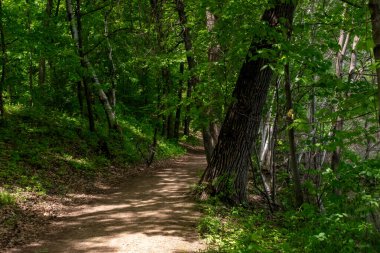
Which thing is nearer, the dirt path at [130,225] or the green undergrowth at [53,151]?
the dirt path at [130,225]

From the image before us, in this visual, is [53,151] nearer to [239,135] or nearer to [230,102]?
[230,102]

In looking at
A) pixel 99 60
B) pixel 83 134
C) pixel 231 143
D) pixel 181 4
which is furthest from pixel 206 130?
pixel 99 60

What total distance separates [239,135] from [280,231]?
7.45 ft

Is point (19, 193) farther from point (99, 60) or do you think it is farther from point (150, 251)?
point (99, 60)

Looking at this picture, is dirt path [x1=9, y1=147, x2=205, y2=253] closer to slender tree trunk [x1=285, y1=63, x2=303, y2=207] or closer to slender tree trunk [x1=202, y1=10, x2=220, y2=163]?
slender tree trunk [x1=202, y1=10, x2=220, y2=163]

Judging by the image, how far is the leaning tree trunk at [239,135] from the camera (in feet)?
26.6

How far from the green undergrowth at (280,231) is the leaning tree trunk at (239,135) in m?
0.46

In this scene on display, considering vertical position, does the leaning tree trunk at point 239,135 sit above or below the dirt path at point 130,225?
above

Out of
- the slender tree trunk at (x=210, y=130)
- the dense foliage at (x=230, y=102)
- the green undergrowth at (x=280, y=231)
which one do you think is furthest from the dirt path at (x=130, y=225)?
the slender tree trunk at (x=210, y=130)

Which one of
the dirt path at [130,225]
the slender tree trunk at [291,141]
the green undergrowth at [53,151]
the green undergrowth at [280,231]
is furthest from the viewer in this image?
the green undergrowth at [53,151]

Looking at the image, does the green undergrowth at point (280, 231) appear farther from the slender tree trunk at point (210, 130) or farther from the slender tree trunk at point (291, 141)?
the slender tree trunk at point (210, 130)

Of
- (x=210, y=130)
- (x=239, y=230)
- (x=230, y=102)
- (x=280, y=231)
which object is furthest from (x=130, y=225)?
(x=210, y=130)

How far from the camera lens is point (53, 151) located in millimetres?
12789

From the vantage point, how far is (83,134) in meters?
15.5
